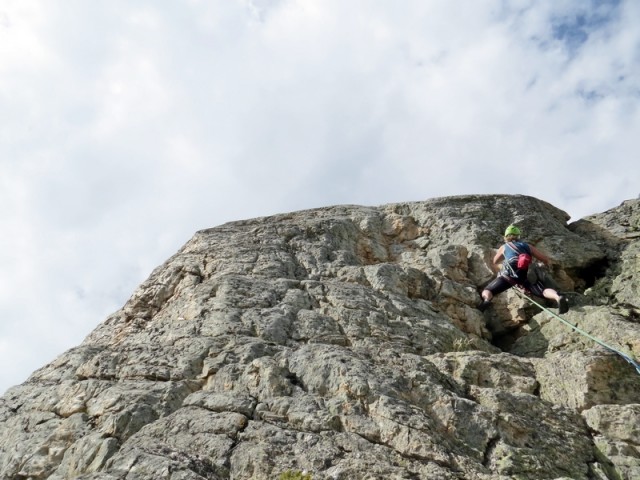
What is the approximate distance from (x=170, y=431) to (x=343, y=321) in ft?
12.9

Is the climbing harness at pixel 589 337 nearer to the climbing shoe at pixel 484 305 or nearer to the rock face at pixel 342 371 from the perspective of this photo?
the rock face at pixel 342 371

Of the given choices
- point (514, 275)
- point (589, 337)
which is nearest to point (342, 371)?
point (589, 337)

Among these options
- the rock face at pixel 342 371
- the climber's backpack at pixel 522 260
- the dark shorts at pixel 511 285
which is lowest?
the rock face at pixel 342 371

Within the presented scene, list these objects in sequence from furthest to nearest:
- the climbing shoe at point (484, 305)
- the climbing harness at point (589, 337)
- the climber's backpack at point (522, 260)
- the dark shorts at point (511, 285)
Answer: the climbing shoe at point (484, 305), the dark shorts at point (511, 285), the climber's backpack at point (522, 260), the climbing harness at point (589, 337)

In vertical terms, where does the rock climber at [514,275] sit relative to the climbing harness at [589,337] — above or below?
above

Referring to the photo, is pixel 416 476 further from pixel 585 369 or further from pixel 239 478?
pixel 585 369

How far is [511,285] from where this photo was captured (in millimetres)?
12445

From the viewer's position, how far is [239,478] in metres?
6.95

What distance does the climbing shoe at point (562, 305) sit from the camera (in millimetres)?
11307

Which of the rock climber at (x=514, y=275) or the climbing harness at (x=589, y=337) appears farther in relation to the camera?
→ the rock climber at (x=514, y=275)

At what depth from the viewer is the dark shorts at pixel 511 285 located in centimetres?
1233

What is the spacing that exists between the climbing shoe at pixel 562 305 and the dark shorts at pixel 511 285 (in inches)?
34.1

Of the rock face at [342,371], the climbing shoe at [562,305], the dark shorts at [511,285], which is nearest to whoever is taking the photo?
the rock face at [342,371]

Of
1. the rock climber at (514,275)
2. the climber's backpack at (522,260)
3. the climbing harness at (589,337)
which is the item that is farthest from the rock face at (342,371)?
the climber's backpack at (522,260)
